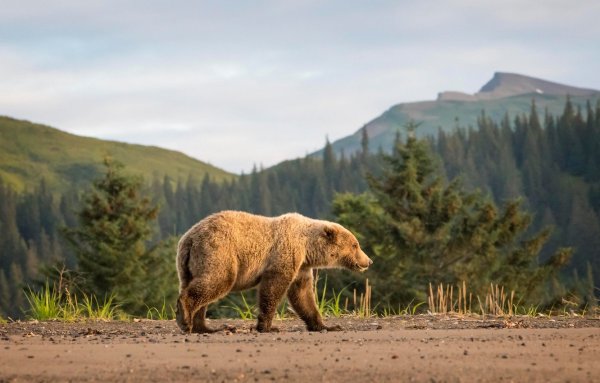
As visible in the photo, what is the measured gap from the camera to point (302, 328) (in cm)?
1580

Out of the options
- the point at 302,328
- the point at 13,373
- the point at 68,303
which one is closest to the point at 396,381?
the point at 13,373

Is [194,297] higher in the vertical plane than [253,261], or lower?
lower

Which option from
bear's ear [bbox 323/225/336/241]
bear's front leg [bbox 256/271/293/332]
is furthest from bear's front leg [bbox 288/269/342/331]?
bear's ear [bbox 323/225/336/241]

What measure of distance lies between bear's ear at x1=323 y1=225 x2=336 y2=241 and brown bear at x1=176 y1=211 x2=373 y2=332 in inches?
0.6

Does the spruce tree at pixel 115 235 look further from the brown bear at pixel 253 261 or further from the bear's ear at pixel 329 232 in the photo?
the brown bear at pixel 253 261

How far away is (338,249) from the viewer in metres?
15.9

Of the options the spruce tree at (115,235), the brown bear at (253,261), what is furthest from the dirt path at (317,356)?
the spruce tree at (115,235)

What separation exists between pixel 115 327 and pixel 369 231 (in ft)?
211

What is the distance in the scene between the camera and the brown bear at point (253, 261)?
13984mm

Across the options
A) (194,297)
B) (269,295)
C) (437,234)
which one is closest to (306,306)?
(269,295)

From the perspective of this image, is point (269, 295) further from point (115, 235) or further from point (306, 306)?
point (115, 235)

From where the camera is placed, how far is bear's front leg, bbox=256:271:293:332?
1441cm

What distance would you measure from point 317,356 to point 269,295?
4.18m

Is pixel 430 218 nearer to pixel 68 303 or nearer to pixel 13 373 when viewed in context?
pixel 68 303
